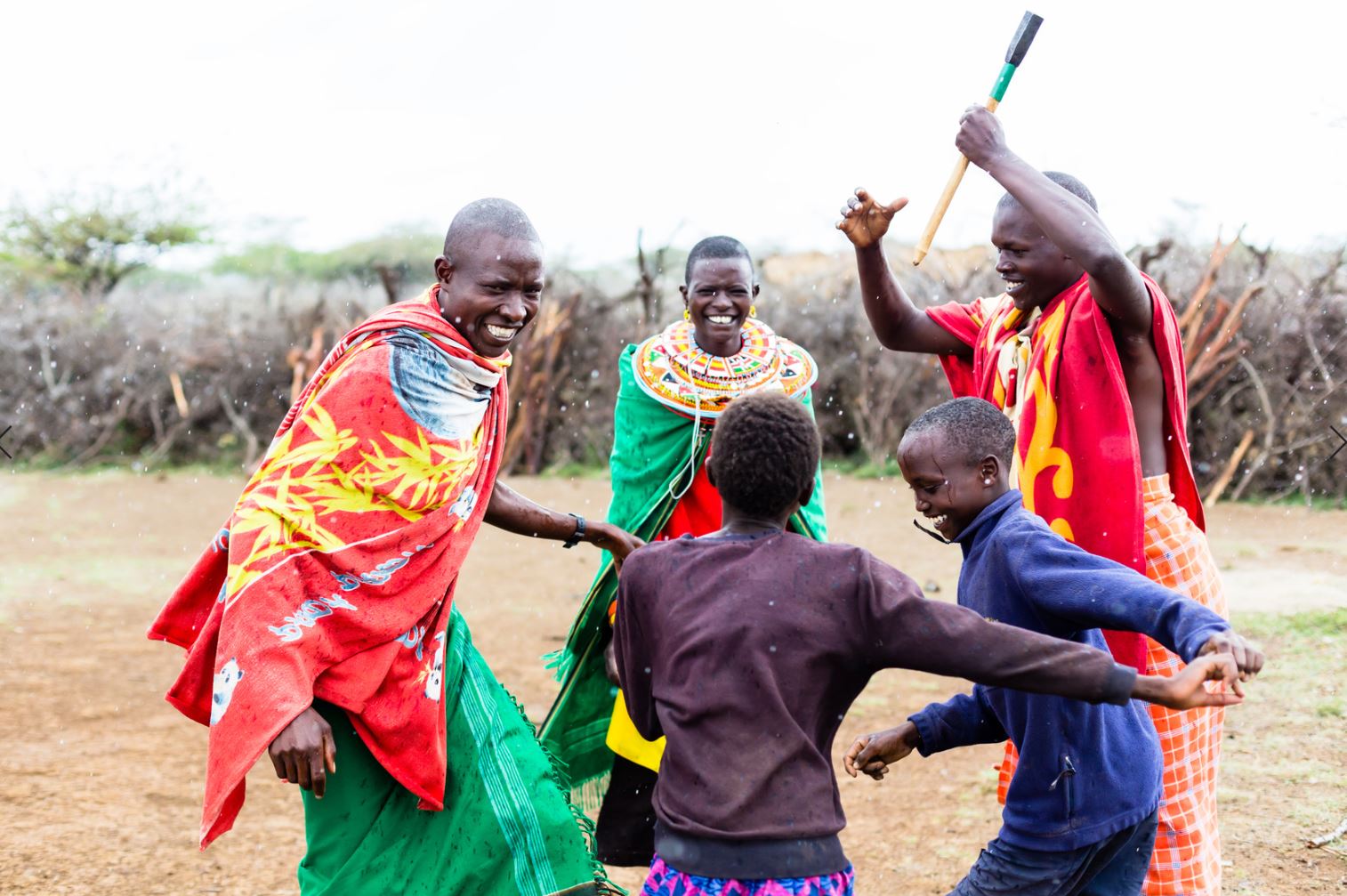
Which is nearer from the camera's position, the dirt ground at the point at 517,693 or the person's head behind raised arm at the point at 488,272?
the person's head behind raised arm at the point at 488,272

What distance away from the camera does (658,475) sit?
425cm

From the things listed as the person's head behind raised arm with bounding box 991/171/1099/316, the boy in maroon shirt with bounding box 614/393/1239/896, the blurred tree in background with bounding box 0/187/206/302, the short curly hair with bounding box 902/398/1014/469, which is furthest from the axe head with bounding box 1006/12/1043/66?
the blurred tree in background with bounding box 0/187/206/302

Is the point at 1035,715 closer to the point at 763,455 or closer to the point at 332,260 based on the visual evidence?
the point at 763,455

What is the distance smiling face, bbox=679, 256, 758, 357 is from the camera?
13.8 feet

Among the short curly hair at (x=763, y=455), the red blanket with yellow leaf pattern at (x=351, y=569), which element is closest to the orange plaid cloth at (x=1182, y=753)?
the short curly hair at (x=763, y=455)

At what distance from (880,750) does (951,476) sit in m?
0.59

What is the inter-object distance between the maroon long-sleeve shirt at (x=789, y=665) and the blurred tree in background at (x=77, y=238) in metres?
20.9

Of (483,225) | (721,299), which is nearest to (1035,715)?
Result: (483,225)

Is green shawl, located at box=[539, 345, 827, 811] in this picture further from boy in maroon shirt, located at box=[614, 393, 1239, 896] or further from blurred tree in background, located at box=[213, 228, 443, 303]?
blurred tree in background, located at box=[213, 228, 443, 303]

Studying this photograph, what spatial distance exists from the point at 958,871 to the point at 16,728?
4.19m

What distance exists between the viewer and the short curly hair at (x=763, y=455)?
229 centimetres

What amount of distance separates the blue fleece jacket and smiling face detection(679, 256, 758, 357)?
1751 mm

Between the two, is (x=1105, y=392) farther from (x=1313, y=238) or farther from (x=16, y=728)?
(x=1313, y=238)

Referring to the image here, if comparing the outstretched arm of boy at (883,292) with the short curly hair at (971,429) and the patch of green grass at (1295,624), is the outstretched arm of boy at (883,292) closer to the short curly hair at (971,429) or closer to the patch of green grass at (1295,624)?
the short curly hair at (971,429)
